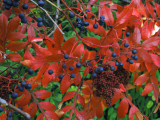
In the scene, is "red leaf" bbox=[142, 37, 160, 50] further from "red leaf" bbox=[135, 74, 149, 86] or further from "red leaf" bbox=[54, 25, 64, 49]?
"red leaf" bbox=[54, 25, 64, 49]

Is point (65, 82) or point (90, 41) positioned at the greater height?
point (90, 41)

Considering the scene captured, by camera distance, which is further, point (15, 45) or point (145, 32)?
point (145, 32)

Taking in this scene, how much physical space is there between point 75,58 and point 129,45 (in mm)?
465

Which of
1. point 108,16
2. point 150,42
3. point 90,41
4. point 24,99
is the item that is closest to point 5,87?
point 24,99

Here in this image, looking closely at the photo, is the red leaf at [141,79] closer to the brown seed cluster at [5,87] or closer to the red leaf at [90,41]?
the red leaf at [90,41]

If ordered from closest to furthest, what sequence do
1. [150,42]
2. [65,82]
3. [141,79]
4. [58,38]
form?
[58,38]
[65,82]
[150,42]
[141,79]

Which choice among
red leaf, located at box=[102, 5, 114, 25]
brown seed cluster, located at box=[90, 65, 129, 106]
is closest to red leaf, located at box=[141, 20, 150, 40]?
red leaf, located at box=[102, 5, 114, 25]

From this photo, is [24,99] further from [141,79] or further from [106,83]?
[141,79]

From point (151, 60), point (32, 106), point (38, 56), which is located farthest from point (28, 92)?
point (151, 60)

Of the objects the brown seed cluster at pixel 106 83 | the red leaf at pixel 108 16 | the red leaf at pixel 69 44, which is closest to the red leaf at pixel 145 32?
the red leaf at pixel 108 16

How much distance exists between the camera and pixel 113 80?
3.65ft

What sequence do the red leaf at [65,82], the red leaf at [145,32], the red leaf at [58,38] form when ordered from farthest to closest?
the red leaf at [145,32]
the red leaf at [65,82]
the red leaf at [58,38]

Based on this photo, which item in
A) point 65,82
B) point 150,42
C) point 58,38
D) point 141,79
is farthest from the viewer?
point 141,79

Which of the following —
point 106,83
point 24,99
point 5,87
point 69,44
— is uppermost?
point 69,44
